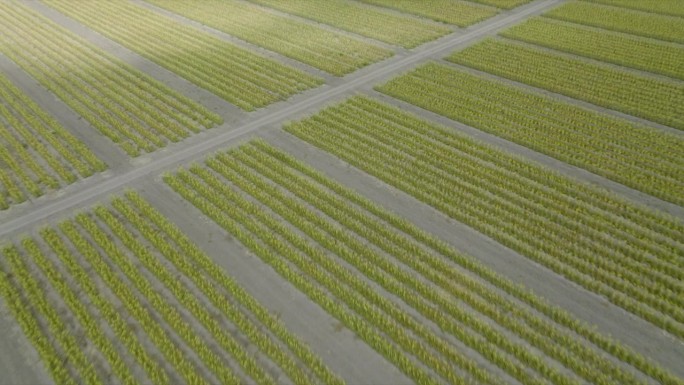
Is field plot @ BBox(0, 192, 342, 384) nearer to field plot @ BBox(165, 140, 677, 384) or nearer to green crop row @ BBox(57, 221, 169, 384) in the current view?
green crop row @ BBox(57, 221, 169, 384)

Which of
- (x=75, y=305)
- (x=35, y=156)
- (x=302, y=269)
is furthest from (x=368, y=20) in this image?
(x=75, y=305)

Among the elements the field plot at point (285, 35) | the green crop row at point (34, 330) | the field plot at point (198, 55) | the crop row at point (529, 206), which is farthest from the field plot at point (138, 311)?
the field plot at point (285, 35)

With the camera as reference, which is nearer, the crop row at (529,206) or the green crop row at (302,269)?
the green crop row at (302,269)

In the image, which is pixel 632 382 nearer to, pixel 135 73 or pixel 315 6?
pixel 135 73

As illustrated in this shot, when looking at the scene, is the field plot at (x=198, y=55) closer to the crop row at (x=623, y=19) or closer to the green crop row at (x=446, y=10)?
the green crop row at (x=446, y=10)

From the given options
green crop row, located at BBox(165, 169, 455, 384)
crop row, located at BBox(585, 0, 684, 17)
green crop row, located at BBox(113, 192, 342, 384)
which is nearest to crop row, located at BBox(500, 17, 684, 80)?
crop row, located at BBox(585, 0, 684, 17)
